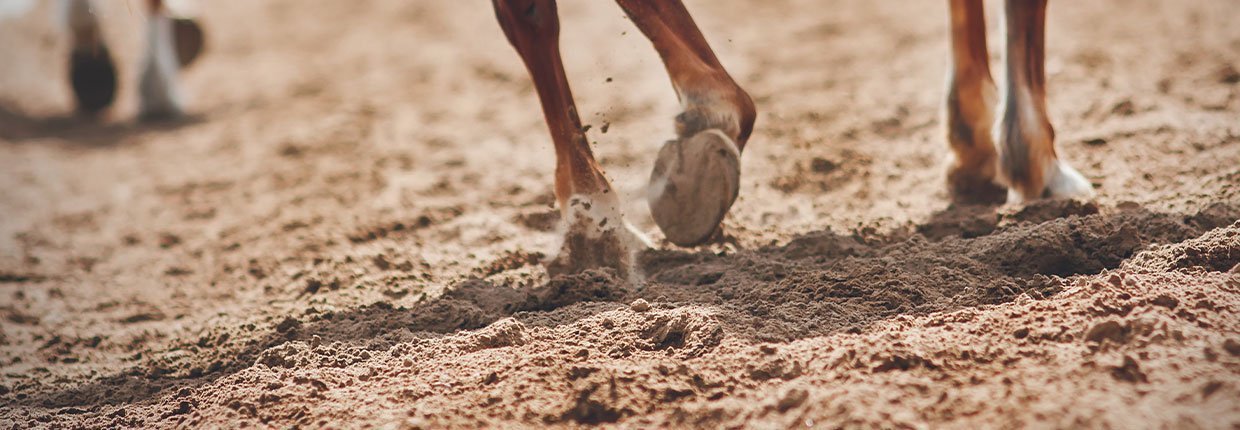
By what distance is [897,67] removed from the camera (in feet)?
18.7

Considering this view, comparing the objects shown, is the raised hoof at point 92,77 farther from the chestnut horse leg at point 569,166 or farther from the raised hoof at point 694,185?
the raised hoof at point 694,185

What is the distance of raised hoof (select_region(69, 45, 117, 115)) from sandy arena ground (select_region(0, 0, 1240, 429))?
12.7 inches

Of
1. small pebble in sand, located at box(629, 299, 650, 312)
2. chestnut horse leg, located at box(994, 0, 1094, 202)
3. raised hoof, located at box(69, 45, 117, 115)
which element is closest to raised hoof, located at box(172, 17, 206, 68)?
raised hoof, located at box(69, 45, 117, 115)

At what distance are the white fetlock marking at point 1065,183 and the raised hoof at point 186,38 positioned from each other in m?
5.71

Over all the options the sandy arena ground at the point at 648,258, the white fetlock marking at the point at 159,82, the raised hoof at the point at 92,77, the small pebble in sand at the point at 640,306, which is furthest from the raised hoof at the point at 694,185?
the raised hoof at the point at 92,77

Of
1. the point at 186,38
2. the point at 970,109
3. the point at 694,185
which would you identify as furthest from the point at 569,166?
the point at 186,38

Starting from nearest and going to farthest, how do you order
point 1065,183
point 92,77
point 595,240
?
point 595,240
point 1065,183
point 92,77

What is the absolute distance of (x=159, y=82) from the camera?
24.7ft

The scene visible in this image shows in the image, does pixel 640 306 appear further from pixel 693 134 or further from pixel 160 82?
pixel 160 82

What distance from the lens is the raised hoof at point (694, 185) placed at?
9.48 feet

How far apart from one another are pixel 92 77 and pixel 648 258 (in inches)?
226

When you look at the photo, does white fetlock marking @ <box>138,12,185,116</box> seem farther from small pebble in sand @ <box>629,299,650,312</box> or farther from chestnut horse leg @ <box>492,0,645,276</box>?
small pebble in sand @ <box>629,299,650,312</box>

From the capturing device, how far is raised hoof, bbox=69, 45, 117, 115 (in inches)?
299

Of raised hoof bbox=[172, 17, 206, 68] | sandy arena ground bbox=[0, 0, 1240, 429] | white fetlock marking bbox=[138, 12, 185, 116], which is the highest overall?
raised hoof bbox=[172, 17, 206, 68]
